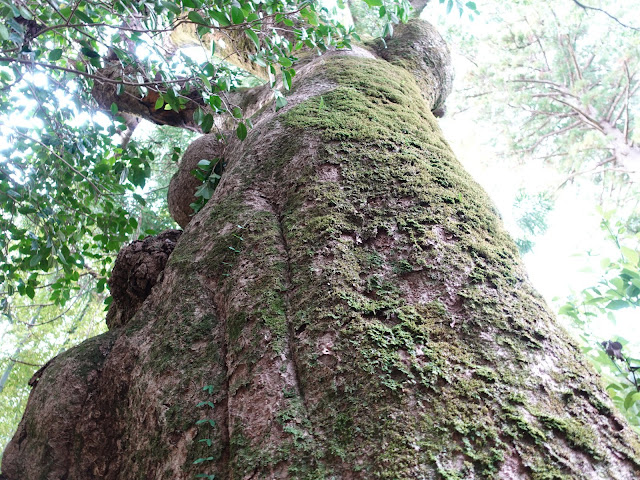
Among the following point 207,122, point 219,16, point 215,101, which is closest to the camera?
point 219,16

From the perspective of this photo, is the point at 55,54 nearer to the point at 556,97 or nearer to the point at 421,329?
the point at 421,329

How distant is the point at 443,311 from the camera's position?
3.95 feet

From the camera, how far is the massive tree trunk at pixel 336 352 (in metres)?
0.96

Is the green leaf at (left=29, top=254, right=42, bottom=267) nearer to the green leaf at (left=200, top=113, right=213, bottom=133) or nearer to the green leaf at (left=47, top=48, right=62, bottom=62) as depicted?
the green leaf at (left=47, top=48, right=62, bottom=62)

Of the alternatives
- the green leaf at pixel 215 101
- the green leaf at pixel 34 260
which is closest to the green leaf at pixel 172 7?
the green leaf at pixel 215 101

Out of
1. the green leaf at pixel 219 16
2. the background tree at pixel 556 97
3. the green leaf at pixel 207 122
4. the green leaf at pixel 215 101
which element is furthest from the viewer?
the background tree at pixel 556 97

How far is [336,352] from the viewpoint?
1.13 metres

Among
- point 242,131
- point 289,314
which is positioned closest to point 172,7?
point 242,131

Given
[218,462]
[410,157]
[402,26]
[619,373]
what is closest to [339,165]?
[410,157]

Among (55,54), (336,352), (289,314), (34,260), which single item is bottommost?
(336,352)

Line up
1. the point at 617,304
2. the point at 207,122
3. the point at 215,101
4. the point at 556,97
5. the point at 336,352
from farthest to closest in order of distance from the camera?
the point at 556,97 → the point at 207,122 → the point at 215,101 → the point at 617,304 → the point at 336,352

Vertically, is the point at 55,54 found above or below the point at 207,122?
above

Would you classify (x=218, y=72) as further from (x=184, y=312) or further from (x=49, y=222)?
(x=49, y=222)

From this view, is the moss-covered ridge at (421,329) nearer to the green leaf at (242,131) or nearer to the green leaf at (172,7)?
the green leaf at (242,131)
